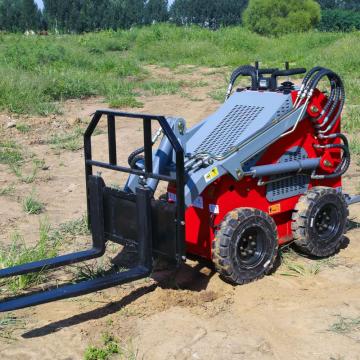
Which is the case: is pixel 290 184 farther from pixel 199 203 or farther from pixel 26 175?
pixel 26 175

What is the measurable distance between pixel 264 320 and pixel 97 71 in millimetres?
12263

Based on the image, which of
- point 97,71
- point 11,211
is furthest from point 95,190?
point 97,71

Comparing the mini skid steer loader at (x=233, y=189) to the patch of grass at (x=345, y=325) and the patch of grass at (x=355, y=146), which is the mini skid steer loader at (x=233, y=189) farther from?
the patch of grass at (x=355, y=146)

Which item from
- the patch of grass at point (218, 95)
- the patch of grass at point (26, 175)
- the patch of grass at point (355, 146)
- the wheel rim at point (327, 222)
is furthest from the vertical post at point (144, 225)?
the patch of grass at point (218, 95)

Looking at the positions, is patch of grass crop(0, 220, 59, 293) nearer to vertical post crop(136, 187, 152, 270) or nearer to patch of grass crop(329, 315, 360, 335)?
vertical post crop(136, 187, 152, 270)

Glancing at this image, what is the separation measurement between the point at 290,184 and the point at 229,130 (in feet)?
1.87

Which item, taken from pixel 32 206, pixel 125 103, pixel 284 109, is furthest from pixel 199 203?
pixel 125 103

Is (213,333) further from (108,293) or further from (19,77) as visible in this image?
(19,77)

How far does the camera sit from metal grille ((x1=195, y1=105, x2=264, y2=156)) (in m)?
4.07

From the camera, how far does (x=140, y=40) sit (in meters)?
21.8

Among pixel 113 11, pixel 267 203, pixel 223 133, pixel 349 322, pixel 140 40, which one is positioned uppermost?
pixel 113 11

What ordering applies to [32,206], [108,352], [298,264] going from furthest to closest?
[32,206]
[298,264]
[108,352]

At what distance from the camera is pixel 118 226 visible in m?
3.90

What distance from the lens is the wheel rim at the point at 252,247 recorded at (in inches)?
154
